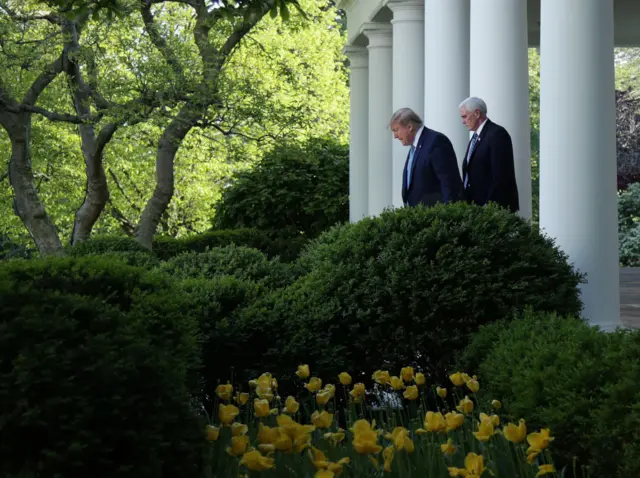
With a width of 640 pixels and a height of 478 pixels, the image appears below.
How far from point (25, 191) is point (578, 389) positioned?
20.2 metres

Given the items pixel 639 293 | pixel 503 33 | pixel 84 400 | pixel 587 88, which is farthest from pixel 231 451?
pixel 639 293

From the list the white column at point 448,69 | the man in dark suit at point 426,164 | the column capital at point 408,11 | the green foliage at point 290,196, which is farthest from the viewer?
the green foliage at point 290,196

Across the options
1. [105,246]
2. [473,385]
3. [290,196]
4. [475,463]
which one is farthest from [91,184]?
[475,463]

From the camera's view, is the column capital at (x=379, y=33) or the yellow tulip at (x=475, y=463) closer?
the yellow tulip at (x=475, y=463)

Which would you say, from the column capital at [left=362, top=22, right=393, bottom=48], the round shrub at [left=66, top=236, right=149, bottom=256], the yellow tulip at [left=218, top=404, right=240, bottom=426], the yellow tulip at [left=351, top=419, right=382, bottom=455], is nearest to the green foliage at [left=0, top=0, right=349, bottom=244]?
the column capital at [left=362, top=22, right=393, bottom=48]

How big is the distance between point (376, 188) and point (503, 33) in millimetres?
10985

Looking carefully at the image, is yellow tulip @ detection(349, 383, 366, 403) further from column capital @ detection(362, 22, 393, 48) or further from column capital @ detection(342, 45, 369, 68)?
column capital @ detection(342, 45, 369, 68)

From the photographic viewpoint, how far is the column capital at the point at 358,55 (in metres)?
26.6

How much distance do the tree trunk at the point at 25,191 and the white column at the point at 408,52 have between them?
949cm

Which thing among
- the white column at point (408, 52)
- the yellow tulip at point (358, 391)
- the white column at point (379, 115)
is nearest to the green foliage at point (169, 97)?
the white column at point (379, 115)

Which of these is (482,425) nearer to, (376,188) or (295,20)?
(376,188)

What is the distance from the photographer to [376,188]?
79.0 feet

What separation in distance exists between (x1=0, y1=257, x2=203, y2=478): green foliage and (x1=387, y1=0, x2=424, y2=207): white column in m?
15.2

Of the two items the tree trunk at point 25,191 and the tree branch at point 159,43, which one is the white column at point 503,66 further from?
the tree trunk at point 25,191
